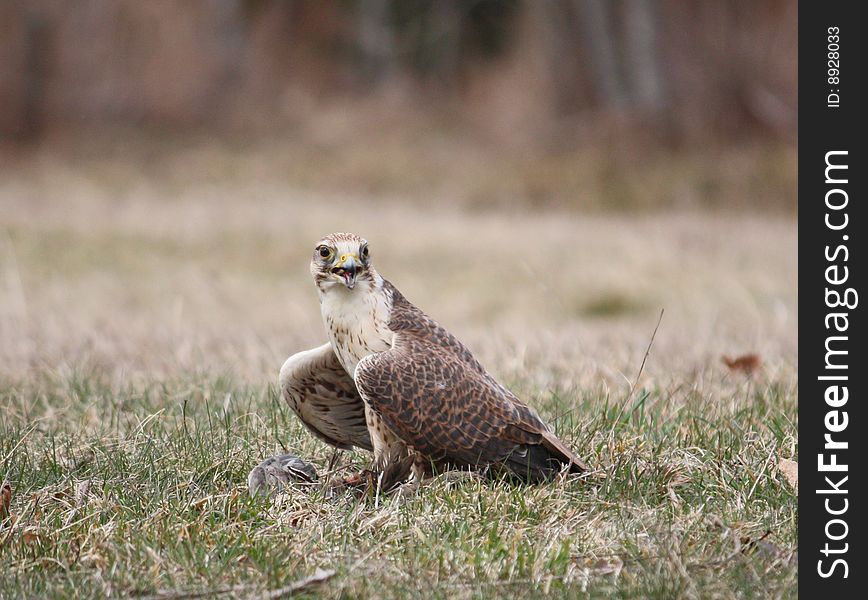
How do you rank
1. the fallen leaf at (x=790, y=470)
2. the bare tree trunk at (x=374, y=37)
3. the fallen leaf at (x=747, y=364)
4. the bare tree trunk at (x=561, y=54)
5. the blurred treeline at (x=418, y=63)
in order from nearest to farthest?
A: the fallen leaf at (x=790, y=470), the fallen leaf at (x=747, y=364), the blurred treeline at (x=418, y=63), the bare tree trunk at (x=561, y=54), the bare tree trunk at (x=374, y=37)

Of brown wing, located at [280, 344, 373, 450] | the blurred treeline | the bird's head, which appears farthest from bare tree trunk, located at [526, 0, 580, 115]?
the bird's head

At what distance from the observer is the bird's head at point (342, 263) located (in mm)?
3297

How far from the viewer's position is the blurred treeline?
530 inches

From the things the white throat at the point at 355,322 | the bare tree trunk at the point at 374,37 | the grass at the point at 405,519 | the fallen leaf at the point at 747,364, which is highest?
the bare tree trunk at the point at 374,37

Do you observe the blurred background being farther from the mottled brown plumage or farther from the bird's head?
the bird's head

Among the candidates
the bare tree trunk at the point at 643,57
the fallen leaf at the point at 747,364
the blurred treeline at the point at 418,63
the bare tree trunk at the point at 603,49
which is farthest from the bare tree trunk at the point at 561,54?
the fallen leaf at the point at 747,364

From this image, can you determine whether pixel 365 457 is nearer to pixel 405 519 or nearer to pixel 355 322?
pixel 355 322

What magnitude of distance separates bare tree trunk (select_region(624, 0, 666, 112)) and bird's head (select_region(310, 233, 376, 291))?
10969 mm

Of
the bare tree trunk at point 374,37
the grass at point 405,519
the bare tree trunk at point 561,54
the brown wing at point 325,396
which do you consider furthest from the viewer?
the bare tree trunk at point 374,37

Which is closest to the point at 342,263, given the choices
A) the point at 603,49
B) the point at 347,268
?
the point at 347,268

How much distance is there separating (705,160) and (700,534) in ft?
35.2
